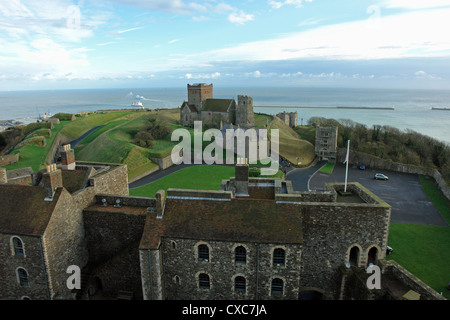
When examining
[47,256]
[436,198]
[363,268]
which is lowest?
[436,198]

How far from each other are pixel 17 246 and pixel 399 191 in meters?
41.2

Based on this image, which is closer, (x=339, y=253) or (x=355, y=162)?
(x=339, y=253)

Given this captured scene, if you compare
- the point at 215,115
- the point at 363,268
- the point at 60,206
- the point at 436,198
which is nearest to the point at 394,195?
the point at 436,198

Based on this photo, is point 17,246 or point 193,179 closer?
point 17,246

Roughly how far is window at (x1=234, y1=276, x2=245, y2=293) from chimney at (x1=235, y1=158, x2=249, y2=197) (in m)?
4.61

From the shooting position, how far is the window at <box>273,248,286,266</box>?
15188 millimetres

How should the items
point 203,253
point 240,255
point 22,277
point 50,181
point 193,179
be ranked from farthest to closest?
1. point 193,179
2. point 22,277
3. point 50,181
4. point 203,253
5. point 240,255

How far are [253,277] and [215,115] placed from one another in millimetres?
57772

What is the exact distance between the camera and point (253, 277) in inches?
615

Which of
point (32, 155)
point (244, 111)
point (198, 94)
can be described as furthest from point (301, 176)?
point (32, 155)

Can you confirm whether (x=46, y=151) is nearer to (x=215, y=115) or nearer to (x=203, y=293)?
(x=215, y=115)

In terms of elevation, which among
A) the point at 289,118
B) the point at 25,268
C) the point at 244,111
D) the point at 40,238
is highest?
the point at 244,111

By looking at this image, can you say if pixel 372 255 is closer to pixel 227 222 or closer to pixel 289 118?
pixel 227 222

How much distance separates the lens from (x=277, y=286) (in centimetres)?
1565
